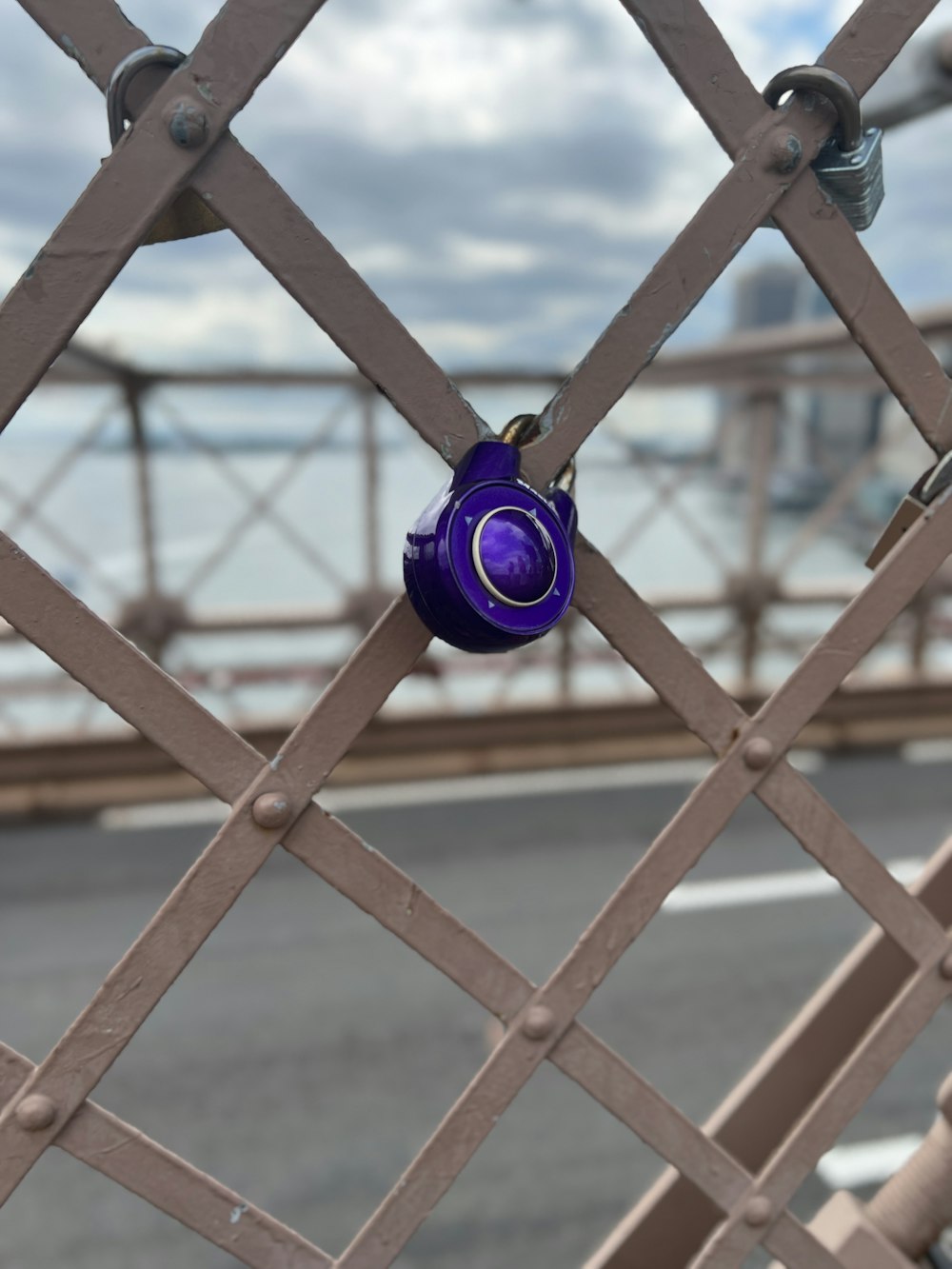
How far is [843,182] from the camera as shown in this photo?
807 millimetres

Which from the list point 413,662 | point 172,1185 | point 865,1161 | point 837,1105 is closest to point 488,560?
point 413,662

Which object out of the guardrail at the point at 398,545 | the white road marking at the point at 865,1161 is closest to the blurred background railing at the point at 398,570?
the guardrail at the point at 398,545

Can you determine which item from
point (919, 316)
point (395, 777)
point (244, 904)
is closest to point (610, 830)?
point (395, 777)

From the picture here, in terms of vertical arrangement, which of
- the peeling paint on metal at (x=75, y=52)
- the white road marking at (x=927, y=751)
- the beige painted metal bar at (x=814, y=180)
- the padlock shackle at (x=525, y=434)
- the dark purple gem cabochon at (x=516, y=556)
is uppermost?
the white road marking at (x=927, y=751)

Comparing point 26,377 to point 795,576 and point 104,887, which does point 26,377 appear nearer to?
point 104,887

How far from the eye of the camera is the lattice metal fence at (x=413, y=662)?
0.67 metres

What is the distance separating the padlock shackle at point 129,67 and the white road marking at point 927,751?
17.7 feet

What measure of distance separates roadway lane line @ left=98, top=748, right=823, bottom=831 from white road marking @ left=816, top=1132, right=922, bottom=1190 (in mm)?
1979

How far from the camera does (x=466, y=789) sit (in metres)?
4.86

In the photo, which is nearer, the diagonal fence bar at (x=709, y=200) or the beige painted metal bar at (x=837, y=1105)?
the diagonal fence bar at (x=709, y=200)

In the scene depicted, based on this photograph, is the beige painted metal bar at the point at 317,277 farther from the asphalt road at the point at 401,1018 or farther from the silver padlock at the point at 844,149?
the asphalt road at the point at 401,1018

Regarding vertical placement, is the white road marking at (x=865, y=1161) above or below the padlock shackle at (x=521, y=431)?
below

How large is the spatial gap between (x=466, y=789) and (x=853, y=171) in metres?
4.27

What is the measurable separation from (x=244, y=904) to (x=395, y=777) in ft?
4.14
